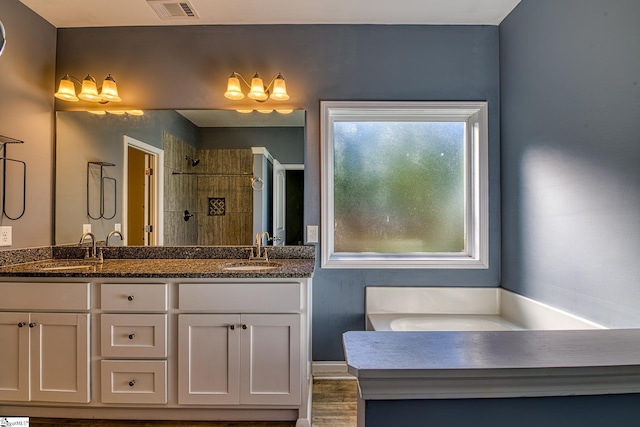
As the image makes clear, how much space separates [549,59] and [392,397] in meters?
2.02

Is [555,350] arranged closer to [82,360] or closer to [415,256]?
[415,256]

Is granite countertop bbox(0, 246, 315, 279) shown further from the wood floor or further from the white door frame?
the wood floor

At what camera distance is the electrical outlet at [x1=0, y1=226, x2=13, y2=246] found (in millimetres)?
2023

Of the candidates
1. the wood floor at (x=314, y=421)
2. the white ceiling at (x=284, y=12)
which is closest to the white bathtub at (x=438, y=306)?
the wood floor at (x=314, y=421)

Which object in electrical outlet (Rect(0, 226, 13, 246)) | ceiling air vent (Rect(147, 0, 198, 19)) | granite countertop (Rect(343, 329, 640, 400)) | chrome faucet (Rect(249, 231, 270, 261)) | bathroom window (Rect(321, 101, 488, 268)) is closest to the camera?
granite countertop (Rect(343, 329, 640, 400))

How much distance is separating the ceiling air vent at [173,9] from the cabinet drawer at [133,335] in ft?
6.28

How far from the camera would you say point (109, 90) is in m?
2.28

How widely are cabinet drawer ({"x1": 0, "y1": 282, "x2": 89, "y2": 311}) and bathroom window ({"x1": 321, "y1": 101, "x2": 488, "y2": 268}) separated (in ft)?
5.18

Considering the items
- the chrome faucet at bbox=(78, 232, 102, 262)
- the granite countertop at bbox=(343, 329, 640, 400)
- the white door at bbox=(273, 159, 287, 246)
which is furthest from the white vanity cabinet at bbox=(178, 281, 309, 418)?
the granite countertop at bbox=(343, 329, 640, 400)

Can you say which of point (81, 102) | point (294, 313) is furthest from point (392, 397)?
point (81, 102)

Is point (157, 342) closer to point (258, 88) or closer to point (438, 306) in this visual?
point (258, 88)

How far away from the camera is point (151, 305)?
6.06 feet

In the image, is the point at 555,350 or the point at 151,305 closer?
the point at 555,350

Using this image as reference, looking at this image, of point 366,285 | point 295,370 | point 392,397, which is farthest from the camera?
point 366,285
